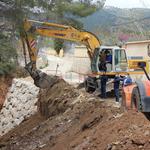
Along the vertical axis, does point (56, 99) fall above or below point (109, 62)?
below

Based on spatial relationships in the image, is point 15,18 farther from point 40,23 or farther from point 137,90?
point 40,23

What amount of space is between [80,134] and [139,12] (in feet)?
341

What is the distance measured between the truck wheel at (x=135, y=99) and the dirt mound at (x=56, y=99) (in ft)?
22.8

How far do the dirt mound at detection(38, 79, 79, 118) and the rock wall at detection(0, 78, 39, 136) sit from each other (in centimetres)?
223

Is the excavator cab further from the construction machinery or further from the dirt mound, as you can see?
the construction machinery

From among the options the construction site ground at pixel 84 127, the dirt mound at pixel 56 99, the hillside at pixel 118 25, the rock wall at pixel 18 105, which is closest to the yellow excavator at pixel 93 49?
the dirt mound at pixel 56 99

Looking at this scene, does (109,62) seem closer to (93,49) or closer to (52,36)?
(93,49)

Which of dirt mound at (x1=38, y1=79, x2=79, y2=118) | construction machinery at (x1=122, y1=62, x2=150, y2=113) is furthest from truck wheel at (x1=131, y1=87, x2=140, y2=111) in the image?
dirt mound at (x1=38, y1=79, x2=79, y2=118)

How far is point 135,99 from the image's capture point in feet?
41.5

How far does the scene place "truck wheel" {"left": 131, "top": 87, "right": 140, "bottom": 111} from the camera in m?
12.4

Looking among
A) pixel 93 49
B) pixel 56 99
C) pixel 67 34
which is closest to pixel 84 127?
pixel 56 99

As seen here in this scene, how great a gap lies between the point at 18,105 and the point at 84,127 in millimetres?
16500

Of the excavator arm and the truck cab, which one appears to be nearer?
the excavator arm

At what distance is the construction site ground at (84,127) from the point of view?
33.6 feet
